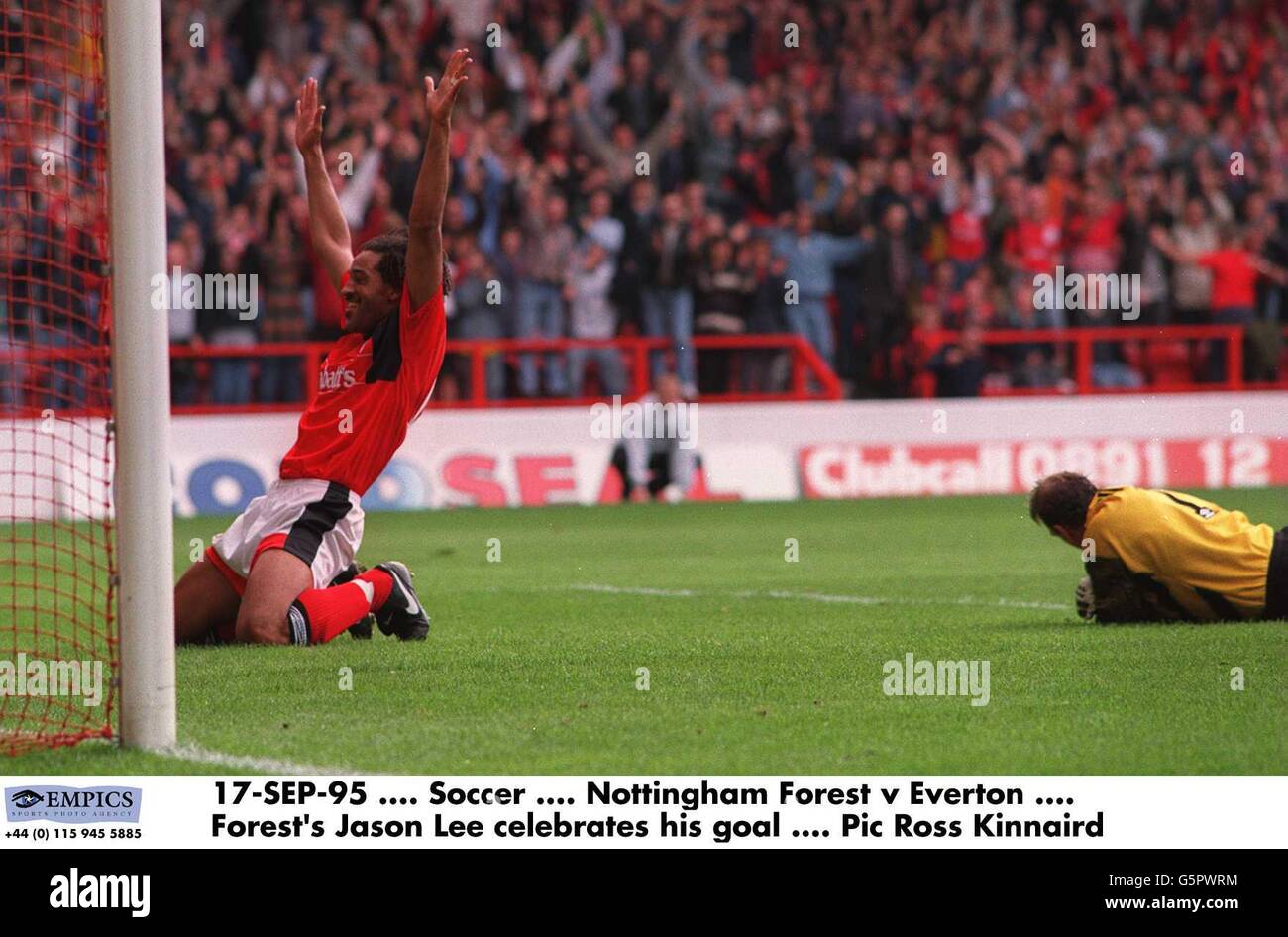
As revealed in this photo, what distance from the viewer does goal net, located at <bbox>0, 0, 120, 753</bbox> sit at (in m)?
6.42

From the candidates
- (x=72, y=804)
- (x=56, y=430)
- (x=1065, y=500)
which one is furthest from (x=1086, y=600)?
(x=56, y=430)

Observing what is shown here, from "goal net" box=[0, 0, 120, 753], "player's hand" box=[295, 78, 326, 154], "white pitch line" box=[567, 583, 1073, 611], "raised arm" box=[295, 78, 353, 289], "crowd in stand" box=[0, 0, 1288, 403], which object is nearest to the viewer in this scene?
"goal net" box=[0, 0, 120, 753]

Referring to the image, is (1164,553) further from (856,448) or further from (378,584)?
(856,448)

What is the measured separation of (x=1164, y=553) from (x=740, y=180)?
45.4ft

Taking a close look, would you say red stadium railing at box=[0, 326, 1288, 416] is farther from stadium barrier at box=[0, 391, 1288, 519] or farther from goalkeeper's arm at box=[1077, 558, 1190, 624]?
goalkeeper's arm at box=[1077, 558, 1190, 624]

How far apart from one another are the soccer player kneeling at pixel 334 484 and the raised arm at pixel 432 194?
0.16 feet

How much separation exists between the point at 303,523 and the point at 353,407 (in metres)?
0.56

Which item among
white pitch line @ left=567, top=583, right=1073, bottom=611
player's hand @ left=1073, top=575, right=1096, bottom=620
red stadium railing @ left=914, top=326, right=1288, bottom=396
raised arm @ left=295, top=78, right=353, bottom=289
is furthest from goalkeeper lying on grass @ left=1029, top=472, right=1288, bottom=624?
red stadium railing @ left=914, top=326, right=1288, bottom=396

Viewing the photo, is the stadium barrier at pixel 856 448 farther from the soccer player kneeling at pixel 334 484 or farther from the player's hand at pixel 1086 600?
the player's hand at pixel 1086 600

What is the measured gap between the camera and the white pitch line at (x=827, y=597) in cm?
1027

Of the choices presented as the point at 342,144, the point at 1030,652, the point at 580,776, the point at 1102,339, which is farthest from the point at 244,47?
the point at 580,776

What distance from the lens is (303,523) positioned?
329 inches

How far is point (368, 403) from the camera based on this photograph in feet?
28.0
